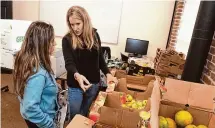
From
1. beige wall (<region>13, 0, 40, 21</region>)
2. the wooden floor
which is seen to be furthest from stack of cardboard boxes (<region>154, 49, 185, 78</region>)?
beige wall (<region>13, 0, 40, 21</region>)

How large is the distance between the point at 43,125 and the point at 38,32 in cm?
51

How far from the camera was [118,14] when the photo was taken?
402 centimetres

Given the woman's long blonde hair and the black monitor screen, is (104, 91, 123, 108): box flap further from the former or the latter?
the black monitor screen

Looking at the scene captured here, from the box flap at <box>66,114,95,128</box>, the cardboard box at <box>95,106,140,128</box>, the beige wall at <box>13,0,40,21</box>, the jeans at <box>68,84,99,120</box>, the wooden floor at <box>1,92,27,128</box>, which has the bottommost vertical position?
the wooden floor at <box>1,92,27,128</box>

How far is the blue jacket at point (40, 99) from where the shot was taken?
1.01 m

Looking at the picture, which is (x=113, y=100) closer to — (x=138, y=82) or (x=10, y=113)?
(x=138, y=82)

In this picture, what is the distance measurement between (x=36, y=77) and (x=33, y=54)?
135 millimetres

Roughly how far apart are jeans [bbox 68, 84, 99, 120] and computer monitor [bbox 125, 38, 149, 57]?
2.32 meters

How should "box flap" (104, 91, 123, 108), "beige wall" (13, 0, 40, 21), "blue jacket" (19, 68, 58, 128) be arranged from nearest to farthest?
"blue jacket" (19, 68, 58, 128), "box flap" (104, 91, 123, 108), "beige wall" (13, 0, 40, 21)

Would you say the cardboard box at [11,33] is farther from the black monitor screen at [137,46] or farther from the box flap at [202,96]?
the box flap at [202,96]

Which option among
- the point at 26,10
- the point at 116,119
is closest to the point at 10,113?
the point at 116,119

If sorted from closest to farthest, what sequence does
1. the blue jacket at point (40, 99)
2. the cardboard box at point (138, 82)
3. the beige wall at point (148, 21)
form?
the blue jacket at point (40, 99)
the cardboard box at point (138, 82)
the beige wall at point (148, 21)

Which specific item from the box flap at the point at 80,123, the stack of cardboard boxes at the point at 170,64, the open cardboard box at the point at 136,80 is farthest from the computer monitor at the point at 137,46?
the box flap at the point at 80,123

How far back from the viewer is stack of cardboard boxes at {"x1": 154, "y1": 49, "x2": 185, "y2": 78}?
2.44 metres
